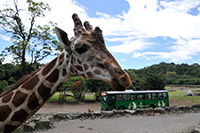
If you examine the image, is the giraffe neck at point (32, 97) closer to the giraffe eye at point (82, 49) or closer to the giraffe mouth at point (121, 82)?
the giraffe eye at point (82, 49)

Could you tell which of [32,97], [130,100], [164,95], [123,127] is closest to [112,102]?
[130,100]

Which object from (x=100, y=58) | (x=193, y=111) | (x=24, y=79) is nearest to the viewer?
(x=100, y=58)

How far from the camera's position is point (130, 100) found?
711 inches

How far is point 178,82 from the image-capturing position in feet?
230

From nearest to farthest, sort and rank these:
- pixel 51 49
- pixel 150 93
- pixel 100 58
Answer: pixel 100 58, pixel 150 93, pixel 51 49

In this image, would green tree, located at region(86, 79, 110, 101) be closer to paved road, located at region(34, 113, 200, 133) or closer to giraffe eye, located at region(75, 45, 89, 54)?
paved road, located at region(34, 113, 200, 133)

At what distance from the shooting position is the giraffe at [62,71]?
2.12 m

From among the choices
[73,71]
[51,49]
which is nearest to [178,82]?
[51,49]

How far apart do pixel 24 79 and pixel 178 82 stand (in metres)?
77.7

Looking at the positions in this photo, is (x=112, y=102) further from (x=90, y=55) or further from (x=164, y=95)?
(x=90, y=55)

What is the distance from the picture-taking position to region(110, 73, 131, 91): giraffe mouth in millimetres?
1797

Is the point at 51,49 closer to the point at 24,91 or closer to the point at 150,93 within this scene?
the point at 150,93

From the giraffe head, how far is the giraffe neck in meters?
0.19

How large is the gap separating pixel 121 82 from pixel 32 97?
1.49m
